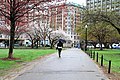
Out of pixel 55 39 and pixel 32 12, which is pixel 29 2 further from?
pixel 55 39

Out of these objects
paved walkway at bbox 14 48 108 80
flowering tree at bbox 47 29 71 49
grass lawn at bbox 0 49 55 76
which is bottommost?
paved walkway at bbox 14 48 108 80

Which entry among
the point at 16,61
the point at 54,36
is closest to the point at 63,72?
the point at 16,61

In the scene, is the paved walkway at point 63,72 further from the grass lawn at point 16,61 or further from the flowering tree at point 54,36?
the flowering tree at point 54,36

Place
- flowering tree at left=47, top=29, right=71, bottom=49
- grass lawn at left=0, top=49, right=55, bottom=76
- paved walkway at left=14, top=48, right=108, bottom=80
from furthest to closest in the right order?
flowering tree at left=47, top=29, right=71, bottom=49 → grass lawn at left=0, top=49, right=55, bottom=76 → paved walkway at left=14, top=48, right=108, bottom=80

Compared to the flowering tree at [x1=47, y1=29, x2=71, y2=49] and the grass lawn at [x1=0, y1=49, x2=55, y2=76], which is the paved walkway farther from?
the flowering tree at [x1=47, y1=29, x2=71, y2=49]

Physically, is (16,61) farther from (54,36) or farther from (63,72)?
(54,36)

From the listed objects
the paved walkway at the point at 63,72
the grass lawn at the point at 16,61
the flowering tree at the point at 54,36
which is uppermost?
the flowering tree at the point at 54,36

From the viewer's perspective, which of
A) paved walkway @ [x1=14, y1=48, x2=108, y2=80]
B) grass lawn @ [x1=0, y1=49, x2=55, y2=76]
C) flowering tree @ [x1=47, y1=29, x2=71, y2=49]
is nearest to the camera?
paved walkway @ [x1=14, y1=48, x2=108, y2=80]

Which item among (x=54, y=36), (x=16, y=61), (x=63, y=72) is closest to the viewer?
(x=63, y=72)

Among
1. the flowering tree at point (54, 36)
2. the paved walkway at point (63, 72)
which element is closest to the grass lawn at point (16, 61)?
the paved walkway at point (63, 72)

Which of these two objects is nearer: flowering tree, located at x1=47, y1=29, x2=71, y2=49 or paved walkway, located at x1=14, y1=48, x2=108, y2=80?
paved walkway, located at x1=14, y1=48, x2=108, y2=80

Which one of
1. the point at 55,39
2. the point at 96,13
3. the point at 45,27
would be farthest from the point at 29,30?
the point at 96,13

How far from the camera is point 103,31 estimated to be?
207ft

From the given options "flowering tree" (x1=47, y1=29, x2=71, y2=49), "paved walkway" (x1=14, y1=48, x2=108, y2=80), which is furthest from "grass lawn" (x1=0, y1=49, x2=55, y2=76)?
"flowering tree" (x1=47, y1=29, x2=71, y2=49)
